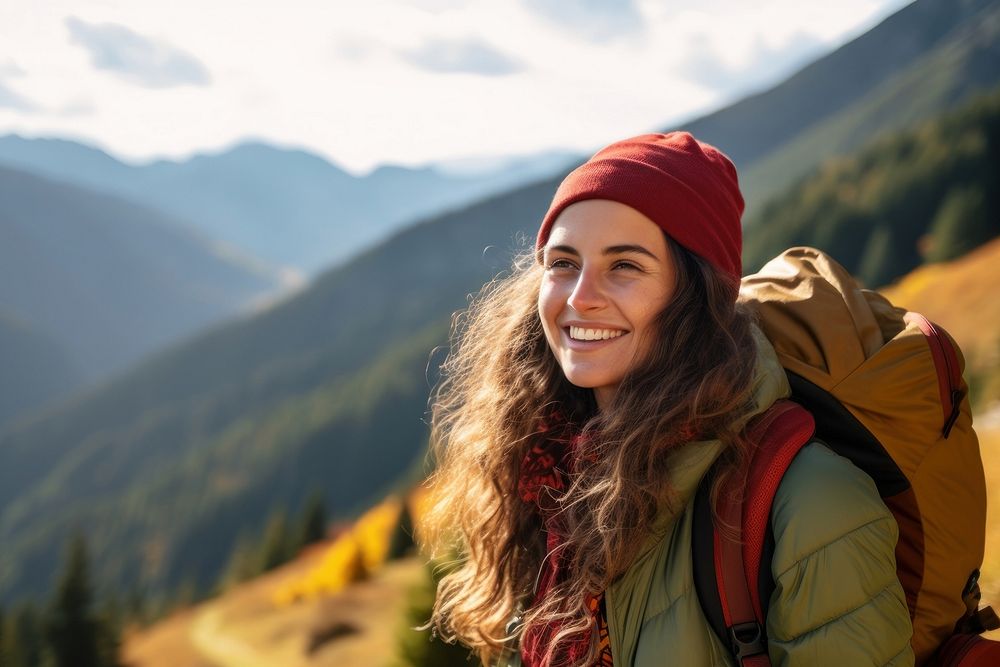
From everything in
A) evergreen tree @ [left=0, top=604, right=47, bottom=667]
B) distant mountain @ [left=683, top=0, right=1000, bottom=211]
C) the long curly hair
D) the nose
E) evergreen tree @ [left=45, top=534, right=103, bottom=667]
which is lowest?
distant mountain @ [left=683, top=0, right=1000, bottom=211]

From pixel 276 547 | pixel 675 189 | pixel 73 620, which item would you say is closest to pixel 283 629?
pixel 73 620

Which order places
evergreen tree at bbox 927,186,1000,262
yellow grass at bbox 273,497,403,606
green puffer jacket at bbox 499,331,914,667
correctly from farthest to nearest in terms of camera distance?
evergreen tree at bbox 927,186,1000,262 → yellow grass at bbox 273,497,403,606 → green puffer jacket at bbox 499,331,914,667

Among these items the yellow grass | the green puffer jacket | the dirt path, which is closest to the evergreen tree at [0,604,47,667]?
the dirt path

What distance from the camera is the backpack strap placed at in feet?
6.48

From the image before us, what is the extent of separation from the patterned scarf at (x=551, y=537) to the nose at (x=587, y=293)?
457 millimetres

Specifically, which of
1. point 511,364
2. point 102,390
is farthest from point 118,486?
point 511,364

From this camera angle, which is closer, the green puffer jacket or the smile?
the green puffer jacket

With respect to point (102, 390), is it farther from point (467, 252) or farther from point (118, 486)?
point (467, 252)

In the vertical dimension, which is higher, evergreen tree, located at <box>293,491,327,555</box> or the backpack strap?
the backpack strap

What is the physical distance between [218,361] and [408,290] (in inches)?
1768

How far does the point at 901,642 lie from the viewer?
76.5 inches

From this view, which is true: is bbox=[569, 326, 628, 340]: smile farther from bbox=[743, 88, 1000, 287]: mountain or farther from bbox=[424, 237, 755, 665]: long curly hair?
bbox=[743, 88, 1000, 287]: mountain

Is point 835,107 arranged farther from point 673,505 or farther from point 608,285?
point 673,505

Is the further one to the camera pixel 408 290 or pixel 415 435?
pixel 408 290
